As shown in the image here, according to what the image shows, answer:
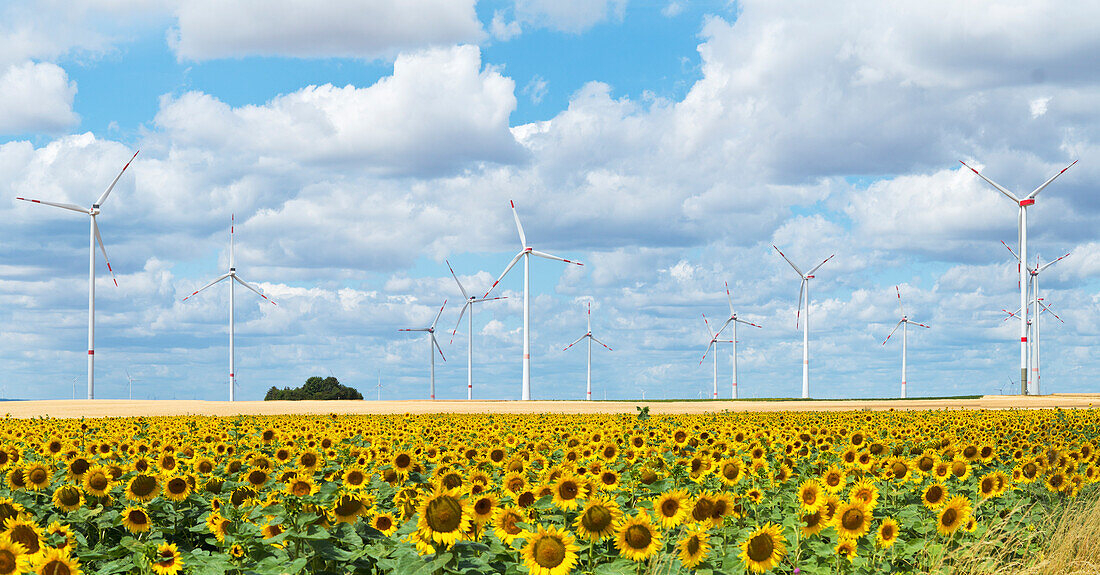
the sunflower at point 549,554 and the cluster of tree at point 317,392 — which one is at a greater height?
the sunflower at point 549,554

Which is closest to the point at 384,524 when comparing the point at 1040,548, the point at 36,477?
the point at 36,477

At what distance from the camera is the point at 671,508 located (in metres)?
8.13

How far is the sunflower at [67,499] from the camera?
9.90 m

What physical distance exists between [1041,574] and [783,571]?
3970 mm

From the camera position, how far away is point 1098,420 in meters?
30.8

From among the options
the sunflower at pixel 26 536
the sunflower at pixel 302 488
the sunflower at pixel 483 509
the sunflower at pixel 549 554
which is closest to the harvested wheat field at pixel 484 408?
the sunflower at pixel 302 488

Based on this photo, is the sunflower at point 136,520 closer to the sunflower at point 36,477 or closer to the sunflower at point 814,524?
the sunflower at point 36,477

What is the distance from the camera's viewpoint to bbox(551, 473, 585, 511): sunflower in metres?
8.22

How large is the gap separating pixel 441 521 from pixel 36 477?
6419 millimetres

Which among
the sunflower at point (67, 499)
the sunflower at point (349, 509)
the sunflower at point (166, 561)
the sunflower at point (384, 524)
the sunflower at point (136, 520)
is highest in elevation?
the sunflower at point (349, 509)

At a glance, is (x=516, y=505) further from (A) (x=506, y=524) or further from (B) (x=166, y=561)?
(B) (x=166, y=561)

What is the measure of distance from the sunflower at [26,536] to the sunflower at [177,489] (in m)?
2.09

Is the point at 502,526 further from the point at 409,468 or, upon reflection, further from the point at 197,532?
the point at 197,532

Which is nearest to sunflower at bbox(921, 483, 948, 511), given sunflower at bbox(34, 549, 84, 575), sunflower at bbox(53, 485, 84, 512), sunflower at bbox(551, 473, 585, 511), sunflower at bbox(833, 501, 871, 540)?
sunflower at bbox(833, 501, 871, 540)
